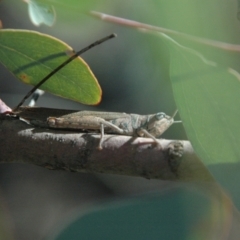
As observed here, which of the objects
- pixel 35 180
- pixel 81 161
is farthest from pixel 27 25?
pixel 81 161

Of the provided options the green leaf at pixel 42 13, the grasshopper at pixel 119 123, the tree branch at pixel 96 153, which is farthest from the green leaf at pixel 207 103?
the green leaf at pixel 42 13

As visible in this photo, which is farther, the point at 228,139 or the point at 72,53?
the point at 72,53

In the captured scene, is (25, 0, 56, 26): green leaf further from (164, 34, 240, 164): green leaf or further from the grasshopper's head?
(164, 34, 240, 164): green leaf

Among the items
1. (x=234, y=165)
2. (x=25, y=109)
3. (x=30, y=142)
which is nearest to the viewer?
(x=234, y=165)

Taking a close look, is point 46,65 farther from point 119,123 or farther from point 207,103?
point 207,103

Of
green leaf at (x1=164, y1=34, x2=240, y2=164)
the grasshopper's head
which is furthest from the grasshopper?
green leaf at (x1=164, y1=34, x2=240, y2=164)

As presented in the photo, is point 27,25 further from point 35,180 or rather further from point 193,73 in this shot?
point 193,73
